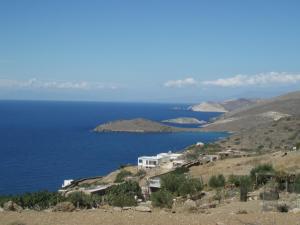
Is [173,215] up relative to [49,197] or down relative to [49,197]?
up

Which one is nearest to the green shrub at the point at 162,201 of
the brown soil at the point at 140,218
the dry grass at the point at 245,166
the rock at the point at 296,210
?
the brown soil at the point at 140,218

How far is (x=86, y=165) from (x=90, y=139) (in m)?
54.3

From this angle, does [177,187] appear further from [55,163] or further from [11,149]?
[11,149]

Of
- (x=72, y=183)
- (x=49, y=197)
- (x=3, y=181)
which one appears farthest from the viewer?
(x=3, y=181)

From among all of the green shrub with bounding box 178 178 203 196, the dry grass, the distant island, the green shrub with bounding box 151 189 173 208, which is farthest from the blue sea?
the green shrub with bounding box 151 189 173 208

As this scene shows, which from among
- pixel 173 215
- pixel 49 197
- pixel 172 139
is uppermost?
pixel 173 215

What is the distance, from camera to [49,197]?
2598cm

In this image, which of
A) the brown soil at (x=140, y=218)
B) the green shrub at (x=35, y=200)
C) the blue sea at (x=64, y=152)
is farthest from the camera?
the blue sea at (x=64, y=152)

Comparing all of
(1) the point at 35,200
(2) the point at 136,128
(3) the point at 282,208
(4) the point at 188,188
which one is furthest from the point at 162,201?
(2) the point at 136,128

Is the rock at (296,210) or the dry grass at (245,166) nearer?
the rock at (296,210)

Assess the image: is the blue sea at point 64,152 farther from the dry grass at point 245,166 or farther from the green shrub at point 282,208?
the green shrub at point 282,208

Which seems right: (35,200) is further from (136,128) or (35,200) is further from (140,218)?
(136,128)

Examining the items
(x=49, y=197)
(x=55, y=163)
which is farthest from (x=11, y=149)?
(x=49, y=197)

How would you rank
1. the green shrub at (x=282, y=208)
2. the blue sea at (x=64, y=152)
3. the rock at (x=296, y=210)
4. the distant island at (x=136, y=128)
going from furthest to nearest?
the distant island at (x=136, y=128) → the blue sea at (x=64, y=152) → the green shrub at (x=282, y=208) → the rock at (x=296, y=210)
